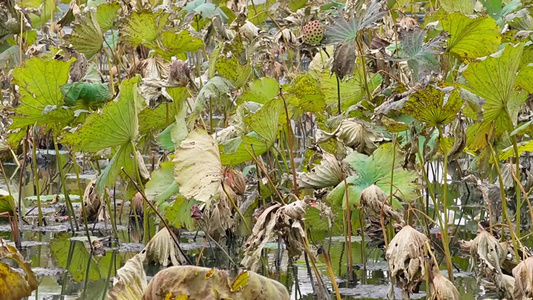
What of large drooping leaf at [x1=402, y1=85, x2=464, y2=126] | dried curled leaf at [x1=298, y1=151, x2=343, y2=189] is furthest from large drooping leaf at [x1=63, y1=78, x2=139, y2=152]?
large drooping leaf at [x1=402, y1=85, x2=464, y2=126]

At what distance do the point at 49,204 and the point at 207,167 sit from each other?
1.57 metres

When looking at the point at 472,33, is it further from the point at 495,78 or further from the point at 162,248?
the point at 162,248

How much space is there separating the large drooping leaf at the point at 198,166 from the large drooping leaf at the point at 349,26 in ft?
1.46

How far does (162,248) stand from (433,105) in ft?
2.58

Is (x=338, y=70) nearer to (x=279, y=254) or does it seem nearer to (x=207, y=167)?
(x=207, y=167)

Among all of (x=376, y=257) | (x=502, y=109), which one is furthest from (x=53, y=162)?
(x=502, y=109)

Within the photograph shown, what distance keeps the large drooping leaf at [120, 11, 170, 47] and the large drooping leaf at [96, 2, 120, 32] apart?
0.22 meters

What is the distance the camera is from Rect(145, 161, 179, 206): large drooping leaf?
2.60m

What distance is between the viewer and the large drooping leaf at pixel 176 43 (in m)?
2.92

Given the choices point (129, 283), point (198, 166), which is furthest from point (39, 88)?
point (129, 283)

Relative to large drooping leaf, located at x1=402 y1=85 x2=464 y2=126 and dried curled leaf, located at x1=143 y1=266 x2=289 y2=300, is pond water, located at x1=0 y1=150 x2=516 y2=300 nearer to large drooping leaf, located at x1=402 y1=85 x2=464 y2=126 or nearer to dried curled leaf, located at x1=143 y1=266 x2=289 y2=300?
large drooping leaf, located at x1=402 y1=85 x2=464 y2=126

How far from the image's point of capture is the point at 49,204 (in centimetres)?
353

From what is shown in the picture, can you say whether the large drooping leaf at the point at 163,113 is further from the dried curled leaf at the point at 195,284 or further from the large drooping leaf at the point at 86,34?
the dried curled leaf at the point at 195,284

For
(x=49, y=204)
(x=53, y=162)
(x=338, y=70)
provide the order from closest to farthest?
(x=338, y=70) < (x=49, y=204) < (x=53, y=162)
